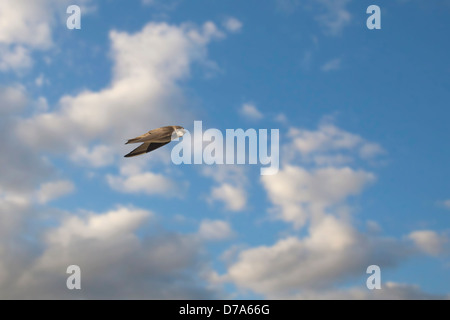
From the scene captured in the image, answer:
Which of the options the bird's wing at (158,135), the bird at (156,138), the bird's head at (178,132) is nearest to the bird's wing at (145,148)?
the bird at (156,138)

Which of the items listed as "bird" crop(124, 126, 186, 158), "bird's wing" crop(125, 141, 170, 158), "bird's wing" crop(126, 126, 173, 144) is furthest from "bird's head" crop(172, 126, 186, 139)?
"bird's wing" crop(125, 141, 170, 158)

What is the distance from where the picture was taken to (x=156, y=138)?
91.9 feet

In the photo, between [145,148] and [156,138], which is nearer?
[145,148]

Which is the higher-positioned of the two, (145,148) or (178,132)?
(178,132)

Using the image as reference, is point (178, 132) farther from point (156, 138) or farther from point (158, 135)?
point (156, 138)

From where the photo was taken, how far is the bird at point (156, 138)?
27.2 metres

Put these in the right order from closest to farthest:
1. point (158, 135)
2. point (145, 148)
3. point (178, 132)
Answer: point (145, 148), point (158, 135), point (178, 132)

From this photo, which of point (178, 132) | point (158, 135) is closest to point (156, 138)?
point (158, 135)

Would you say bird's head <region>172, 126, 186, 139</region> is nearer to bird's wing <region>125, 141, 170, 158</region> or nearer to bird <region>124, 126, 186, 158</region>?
bird <region>124, 126, 186, 158</region>

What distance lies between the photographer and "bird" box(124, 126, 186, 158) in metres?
27.2
